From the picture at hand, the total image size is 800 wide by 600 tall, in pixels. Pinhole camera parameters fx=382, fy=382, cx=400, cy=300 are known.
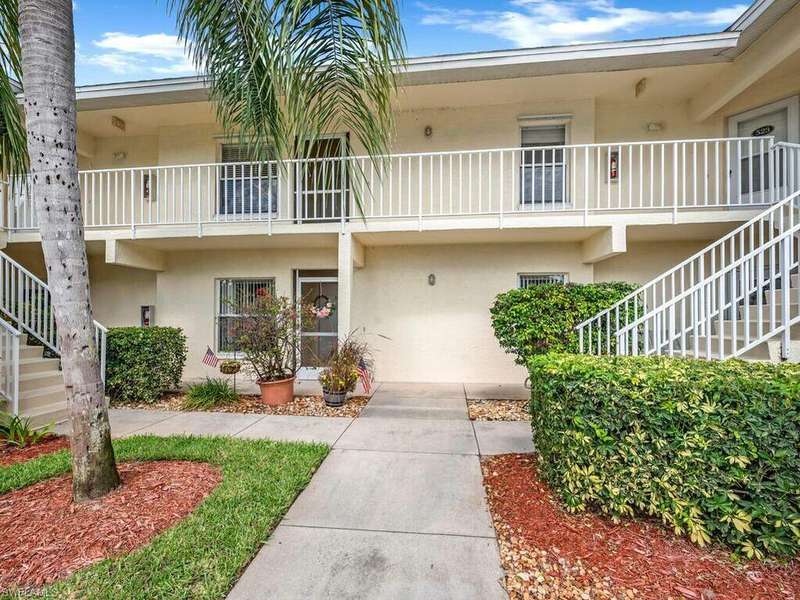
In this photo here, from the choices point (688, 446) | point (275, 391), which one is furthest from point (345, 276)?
point (688, 446)

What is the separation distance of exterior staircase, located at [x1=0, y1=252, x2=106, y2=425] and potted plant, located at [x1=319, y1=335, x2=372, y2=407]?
3087mm

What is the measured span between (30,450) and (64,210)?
322cm

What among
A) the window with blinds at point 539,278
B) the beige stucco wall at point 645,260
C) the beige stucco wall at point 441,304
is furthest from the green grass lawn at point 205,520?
the beige stucco wall at point 645,260

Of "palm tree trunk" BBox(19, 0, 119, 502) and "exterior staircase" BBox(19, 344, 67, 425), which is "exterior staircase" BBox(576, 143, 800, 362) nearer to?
"palm tree trunk" BBox(19, 0, 119, 502)

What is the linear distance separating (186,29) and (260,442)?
4426mm

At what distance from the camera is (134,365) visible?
6359mm

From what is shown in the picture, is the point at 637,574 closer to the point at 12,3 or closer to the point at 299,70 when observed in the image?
the point at 299,70

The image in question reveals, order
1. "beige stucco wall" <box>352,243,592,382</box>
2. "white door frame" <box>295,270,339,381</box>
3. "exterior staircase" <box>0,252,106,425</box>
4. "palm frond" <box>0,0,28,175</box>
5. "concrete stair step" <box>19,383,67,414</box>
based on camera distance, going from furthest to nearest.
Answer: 1. "white door frame" <box>295,270,339,381</box>
2. "beige stucco wall" <box>352,243,592,382</box>
3. "concrete stair step" <box>19,383,67,414</box>
4. "exterior staircase" <box>0,252,106,425</box>
5. "palm frond" <box>0,0,28,175</box>

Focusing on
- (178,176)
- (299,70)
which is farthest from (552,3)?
(178,176)

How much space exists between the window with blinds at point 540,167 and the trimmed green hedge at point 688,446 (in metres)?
5.18

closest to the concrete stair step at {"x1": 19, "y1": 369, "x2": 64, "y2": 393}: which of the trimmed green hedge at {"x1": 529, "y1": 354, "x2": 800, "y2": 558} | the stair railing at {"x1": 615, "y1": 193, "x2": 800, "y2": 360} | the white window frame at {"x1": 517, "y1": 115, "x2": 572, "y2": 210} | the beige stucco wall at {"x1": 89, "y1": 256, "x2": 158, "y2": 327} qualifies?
the beige stucco wall at {"x1": 89, "y1": 256, "x2": 158, "y2": 327}

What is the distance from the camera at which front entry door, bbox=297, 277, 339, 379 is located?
822cm

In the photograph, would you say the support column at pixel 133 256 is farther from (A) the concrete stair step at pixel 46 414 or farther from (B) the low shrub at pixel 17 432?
(B) the low shrub at pixel 17 432

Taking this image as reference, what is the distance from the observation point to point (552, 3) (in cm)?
684
